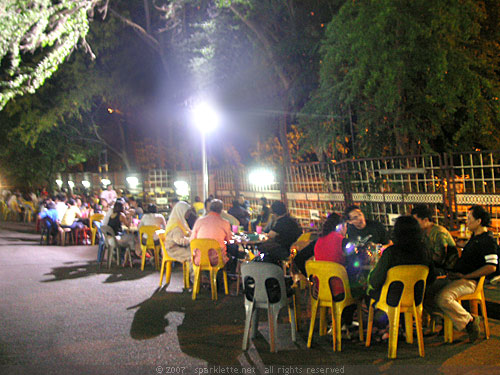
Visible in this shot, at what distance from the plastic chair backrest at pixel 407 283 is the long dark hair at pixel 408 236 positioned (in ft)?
0.67

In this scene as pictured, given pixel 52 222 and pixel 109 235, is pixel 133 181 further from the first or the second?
pixel 109 235

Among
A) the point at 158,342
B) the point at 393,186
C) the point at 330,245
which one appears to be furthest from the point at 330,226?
the point at 393,186

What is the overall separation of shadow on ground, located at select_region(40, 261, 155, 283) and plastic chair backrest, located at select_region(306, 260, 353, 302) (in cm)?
559

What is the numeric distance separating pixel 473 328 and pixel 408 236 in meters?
1.38

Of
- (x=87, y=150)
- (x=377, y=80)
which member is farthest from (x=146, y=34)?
(x=377, y=80)

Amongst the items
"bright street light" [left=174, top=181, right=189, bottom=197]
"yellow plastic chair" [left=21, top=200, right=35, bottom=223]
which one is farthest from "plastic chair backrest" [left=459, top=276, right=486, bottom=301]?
"yellow plastic chair" [left=21, top=200, right=35, bottom=223]

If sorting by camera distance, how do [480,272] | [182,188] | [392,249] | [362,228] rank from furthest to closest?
[182,188], [362,228], [480,272], [392,249]

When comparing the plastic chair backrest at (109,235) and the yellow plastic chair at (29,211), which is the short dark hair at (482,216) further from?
the yellow plastic chair at (29,211)

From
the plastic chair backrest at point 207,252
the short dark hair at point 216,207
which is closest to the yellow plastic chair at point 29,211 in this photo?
the short dark hair at point 216,207

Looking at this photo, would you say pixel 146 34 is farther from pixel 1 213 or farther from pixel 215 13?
pixel 1 213

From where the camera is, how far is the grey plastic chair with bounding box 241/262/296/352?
19.5 feet

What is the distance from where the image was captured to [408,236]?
5555mm

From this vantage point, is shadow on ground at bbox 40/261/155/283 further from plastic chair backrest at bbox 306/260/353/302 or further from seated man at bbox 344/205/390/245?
plastic chair backrest at bbox 306/260/353/302

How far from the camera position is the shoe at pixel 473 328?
585 cm
